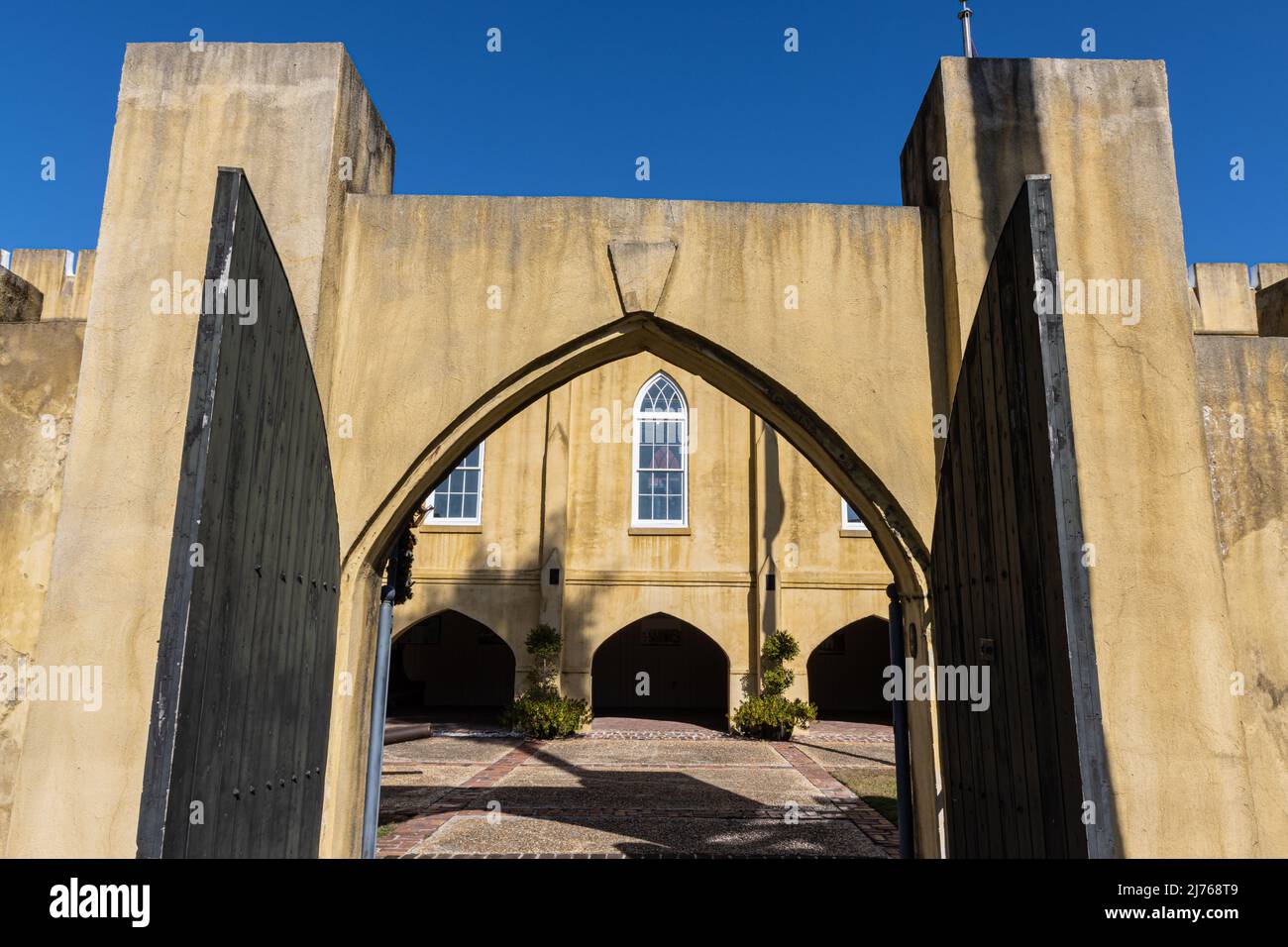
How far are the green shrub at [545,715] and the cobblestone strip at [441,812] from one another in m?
2.74

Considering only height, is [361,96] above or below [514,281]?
above

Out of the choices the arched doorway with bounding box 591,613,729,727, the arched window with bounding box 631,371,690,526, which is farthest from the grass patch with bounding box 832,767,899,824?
the arched doorway with bounding box 591,613,729,727

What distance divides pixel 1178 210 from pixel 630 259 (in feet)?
9.95

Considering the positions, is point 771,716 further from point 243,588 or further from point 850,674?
point 243,588

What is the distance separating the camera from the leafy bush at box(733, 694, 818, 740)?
16.8m

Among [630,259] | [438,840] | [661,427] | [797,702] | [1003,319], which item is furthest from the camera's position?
[661,427]

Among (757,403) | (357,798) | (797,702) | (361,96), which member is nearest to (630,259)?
(757,403)

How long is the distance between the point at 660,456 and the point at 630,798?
10.1 m

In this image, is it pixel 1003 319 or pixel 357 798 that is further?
pixel 357 798

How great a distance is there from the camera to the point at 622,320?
17.5 ft

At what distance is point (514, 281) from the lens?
17.6ft

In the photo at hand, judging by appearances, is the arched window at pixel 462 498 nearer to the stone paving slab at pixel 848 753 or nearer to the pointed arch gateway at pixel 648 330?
the stone paving slab at pixel 848 753

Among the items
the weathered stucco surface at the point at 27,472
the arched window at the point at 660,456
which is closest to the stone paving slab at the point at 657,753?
the arched window at the point at 660,456

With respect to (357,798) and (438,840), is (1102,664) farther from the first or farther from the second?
(438,840)
